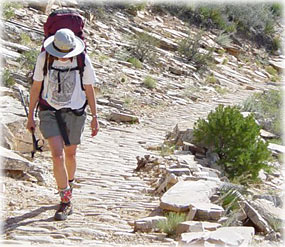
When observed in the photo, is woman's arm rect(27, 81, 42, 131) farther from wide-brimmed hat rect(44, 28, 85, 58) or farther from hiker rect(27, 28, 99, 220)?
wide-brimmed hat rect(44, 28, 85, 58)

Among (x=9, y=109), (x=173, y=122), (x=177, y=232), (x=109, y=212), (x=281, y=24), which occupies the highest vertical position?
(x=177, y=232)

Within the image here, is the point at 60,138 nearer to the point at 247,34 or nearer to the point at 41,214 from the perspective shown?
the point at 41,214

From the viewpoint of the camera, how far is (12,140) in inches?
293

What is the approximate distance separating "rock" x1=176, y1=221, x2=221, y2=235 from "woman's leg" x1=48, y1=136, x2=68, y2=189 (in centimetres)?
116

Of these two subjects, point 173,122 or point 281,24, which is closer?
point 173,122

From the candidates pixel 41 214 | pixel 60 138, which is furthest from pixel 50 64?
pixel 41 214

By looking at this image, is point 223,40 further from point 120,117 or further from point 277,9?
point 120,117

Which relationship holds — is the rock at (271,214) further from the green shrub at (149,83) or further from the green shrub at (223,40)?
the green shrub at (223,40)

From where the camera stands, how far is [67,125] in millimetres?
5148

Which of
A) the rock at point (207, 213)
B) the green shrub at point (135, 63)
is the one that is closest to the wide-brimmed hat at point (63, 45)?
the rock at point (207, 213)

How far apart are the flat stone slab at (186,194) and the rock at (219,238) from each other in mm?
843

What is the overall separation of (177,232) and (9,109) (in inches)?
168

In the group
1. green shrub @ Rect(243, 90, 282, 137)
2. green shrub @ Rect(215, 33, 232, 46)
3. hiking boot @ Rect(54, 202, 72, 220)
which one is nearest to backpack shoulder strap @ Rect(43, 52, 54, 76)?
hiking boot @ Rect(54, 202, 72, 220)

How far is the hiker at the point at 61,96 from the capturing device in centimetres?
500
